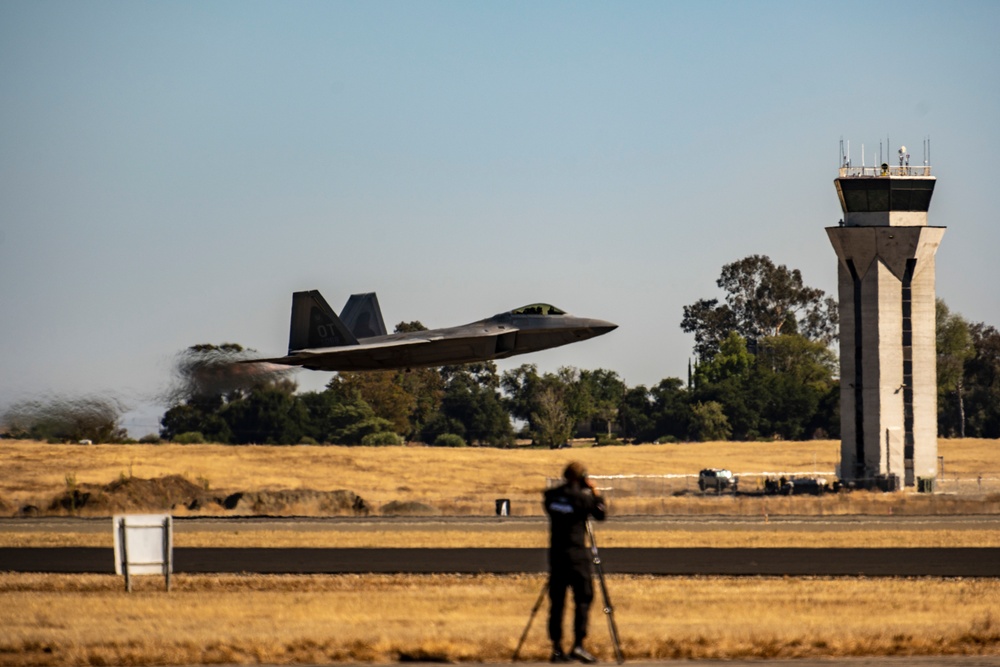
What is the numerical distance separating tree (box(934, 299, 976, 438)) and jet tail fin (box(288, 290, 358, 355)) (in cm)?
10523

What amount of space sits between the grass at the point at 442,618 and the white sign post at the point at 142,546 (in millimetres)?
447

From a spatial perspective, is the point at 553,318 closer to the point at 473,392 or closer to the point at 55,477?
the point at 55,477

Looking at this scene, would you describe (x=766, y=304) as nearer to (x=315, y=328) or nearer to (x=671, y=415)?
(x=671, y=415)

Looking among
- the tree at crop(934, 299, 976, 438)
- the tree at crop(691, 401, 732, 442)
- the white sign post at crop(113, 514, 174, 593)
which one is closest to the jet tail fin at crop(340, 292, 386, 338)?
the white sign post at crop(113, 514, 174, 593)

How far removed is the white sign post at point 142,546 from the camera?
23.1 metres

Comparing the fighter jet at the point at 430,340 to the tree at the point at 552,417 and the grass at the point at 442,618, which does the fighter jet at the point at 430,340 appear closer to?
the grass at the point at 442,618

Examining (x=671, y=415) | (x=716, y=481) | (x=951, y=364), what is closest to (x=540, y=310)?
(x=716, y=481)

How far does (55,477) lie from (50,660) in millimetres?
64379

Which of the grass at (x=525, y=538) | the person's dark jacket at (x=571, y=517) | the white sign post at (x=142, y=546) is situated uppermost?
the person's dark jacket at (x=571, y=517)

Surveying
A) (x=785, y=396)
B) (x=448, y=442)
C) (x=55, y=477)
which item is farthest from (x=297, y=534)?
(x=785, y=396)

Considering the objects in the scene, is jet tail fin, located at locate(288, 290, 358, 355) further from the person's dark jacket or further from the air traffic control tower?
the air traffic control tower

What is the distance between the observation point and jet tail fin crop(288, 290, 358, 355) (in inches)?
1919

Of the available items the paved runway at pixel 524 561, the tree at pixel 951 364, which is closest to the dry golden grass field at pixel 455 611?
Answer: the paved runway at pixel 524 561

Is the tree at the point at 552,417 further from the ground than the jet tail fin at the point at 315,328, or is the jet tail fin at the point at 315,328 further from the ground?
the jet tail fin at the point at 315,328
